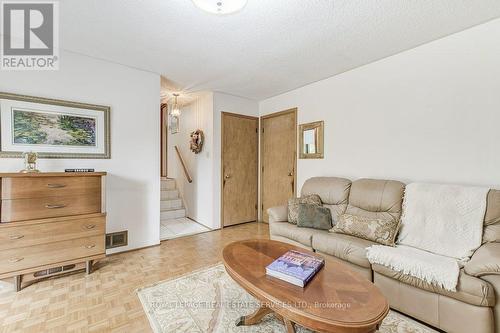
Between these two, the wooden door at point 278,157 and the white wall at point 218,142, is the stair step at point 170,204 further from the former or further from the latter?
the wooden door at point 278,157

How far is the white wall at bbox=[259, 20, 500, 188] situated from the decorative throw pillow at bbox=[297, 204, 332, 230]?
74 centimetres

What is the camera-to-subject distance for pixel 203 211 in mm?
4137

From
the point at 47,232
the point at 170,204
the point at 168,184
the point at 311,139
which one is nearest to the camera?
the point at 47,232

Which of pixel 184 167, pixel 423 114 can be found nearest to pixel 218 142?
pixel 184 167

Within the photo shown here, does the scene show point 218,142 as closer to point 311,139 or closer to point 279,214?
point 311,139

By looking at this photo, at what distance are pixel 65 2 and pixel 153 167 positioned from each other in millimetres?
1857

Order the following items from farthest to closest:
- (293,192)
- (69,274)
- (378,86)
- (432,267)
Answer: (293,192), (378,86), (69,274), (432,267)

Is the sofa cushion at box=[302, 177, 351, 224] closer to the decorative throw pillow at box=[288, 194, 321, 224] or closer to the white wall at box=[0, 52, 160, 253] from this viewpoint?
the decorative throw pillow at box=[288, 194, 321, 224]

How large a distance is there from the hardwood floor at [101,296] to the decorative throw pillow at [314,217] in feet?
3.73

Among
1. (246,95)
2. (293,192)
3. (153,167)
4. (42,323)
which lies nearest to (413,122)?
(293,192)

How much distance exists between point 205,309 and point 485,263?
1928 millimetres

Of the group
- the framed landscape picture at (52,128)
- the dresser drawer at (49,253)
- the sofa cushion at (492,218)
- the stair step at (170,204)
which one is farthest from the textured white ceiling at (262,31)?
the stair step at (170,204)

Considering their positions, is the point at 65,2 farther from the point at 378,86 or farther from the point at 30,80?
the point at 378,86

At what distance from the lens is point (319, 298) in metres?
1.15
